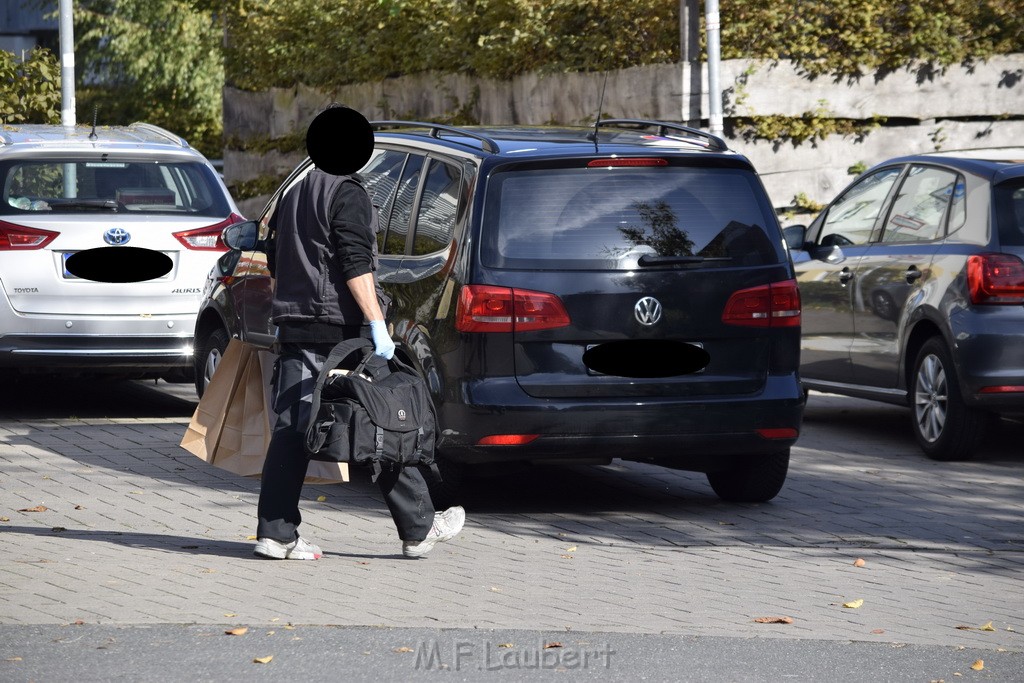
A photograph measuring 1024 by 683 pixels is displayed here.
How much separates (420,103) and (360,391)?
1408 cm

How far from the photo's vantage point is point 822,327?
1066cm

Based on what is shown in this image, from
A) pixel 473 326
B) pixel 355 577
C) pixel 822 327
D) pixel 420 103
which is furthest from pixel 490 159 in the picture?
pixel 420 103

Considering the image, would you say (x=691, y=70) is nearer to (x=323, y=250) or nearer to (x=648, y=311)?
(x=648, y=311)

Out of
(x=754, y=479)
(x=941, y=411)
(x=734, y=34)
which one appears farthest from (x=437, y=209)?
(x=734, y=34)

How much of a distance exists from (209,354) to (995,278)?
4.71m

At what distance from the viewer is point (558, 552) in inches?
277

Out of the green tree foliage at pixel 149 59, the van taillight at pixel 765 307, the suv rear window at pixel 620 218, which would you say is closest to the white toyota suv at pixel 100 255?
the suv rear window at pixel 620 218

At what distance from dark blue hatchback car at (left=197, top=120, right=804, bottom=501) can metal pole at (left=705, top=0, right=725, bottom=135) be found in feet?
21.3

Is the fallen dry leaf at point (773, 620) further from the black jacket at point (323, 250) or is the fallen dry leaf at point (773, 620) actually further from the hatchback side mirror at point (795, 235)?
the hatchback side mirror at point (795, 235)

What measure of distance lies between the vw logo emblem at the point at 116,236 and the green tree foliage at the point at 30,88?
7.79 metres

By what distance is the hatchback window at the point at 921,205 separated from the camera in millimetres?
9617

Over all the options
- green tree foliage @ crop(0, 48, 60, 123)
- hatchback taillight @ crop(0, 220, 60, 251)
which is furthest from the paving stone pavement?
green tree foliage @ crop(0, 48, 60, 123)

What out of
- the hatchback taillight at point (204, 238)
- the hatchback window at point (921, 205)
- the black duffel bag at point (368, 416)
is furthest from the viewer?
the hatchback taillight at point (204, 238)

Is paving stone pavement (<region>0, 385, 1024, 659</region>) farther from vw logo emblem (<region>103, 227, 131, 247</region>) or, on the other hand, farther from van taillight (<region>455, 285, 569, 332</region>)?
vw logo emblem (<region>103, 227, 131, 247</region>)
